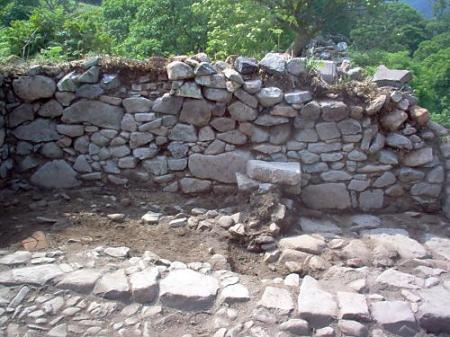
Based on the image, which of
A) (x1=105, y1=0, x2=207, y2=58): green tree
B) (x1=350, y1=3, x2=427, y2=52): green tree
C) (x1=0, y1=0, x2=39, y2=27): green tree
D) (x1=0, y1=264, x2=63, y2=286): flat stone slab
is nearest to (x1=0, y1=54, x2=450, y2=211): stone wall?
(x1=0, y1=264, x2=63, y2=286): flat stone slab

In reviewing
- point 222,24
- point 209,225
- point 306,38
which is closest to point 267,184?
point 209,225

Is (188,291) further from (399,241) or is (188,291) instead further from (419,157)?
(419,157)

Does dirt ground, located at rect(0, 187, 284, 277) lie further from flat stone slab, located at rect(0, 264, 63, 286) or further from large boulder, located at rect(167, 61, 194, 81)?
large boulder, located at rect(167, 61, 194, 81)

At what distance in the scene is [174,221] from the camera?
3.96 metres

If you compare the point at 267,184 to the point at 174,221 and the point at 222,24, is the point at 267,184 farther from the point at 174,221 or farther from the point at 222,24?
the point at 222,24

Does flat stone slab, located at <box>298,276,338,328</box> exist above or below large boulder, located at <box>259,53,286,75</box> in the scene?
below

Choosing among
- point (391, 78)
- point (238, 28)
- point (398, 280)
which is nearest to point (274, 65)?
point (391, 78)

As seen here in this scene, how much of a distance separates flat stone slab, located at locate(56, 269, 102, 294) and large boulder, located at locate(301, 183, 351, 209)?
2102 mm

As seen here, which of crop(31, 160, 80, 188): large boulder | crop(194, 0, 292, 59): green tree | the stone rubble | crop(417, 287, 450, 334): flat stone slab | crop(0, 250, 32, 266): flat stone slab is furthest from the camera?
crop(194, 0, 292, 59): green tree

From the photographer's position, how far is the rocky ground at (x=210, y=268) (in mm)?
2684

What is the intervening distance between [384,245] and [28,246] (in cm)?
265

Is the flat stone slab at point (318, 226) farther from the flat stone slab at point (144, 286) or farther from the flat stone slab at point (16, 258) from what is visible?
the flat stone slab at point (16, 258)

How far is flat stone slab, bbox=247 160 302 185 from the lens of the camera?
3998 mm

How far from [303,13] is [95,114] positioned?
9.39 meters
